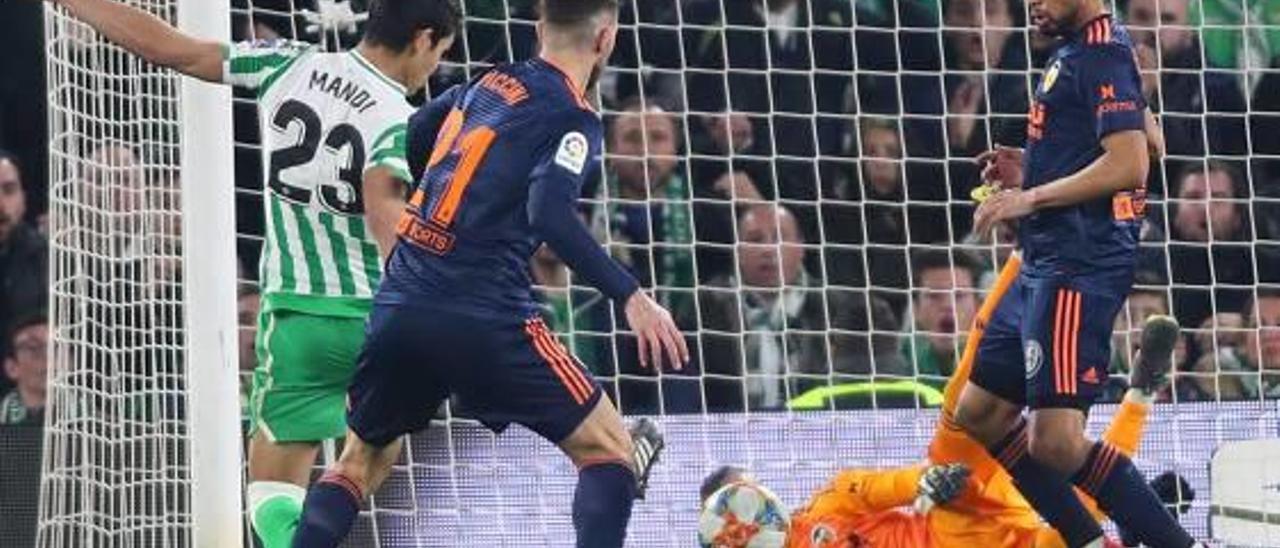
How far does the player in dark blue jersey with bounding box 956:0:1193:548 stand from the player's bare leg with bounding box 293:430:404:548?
196 cm

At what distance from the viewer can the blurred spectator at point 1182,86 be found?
37.5 feet

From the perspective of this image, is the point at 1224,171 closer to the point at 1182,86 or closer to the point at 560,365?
the point at 1182,86

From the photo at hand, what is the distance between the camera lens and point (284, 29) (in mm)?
10969

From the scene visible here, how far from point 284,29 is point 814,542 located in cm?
280

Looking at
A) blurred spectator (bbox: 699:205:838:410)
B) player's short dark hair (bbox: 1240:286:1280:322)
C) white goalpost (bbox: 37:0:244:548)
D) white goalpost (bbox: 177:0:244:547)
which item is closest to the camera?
white goalpost (bbox: 177:0:244:547)

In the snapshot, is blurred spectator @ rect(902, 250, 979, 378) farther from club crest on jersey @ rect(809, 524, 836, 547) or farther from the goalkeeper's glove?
the goalkeeper's glove

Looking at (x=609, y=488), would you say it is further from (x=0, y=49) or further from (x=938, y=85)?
(x=0, y=49)

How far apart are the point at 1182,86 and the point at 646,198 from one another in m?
2.06

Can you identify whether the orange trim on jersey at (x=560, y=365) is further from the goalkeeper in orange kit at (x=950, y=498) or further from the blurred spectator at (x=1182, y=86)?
the blurred spectator at (x=1182, y=86)

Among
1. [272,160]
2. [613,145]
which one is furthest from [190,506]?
[613,145]

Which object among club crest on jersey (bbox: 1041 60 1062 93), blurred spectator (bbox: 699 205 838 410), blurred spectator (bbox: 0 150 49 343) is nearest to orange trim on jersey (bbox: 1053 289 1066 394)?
club crest on jersey (bbox: 1041 60 1062 93)

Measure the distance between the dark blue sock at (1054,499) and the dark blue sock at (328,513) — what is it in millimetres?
2229

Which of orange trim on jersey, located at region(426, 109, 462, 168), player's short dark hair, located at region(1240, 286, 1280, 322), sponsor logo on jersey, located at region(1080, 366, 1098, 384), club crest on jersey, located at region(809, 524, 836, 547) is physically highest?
orange trim on jersey, located at region(426, 109, 462, 168)

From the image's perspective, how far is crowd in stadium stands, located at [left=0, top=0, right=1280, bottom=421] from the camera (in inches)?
450
